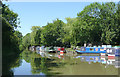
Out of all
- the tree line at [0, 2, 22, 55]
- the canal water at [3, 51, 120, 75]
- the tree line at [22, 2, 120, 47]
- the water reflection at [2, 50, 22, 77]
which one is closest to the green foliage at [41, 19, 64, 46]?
the tree line at [22, 2, 120, 47]

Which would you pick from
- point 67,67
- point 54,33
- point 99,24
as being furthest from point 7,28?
point 54,33

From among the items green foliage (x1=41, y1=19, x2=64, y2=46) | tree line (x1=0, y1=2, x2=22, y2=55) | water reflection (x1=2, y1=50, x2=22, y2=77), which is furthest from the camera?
green foliage (x1=41, y1=19, x2=64, y2=46)

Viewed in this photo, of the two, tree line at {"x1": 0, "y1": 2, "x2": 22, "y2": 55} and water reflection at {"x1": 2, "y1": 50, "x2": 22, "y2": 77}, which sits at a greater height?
tree line at {"x1": 0, "y1": 2, "x2": 22, "y2": 55}

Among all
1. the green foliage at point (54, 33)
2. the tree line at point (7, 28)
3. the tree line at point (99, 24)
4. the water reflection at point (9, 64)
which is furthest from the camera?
the green foliage at point (54, 33)

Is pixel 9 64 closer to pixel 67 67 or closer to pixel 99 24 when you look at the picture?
pixel 67 67


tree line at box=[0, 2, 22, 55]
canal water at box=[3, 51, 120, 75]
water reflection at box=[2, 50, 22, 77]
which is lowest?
canal water at box=[3, 51, 120, 75]

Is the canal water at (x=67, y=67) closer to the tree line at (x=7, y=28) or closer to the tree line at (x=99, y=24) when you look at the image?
the tree line at (x=7, y=28)

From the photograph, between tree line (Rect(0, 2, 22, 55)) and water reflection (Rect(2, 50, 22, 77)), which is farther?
tree line (Rect(0, 2, 22, 55))

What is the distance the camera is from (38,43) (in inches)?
3406

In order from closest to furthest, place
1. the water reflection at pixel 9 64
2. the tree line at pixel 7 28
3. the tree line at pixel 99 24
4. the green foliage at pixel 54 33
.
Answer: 1. the water reflection at pixel 9 64
2. the tree line at pixel 7 28
3. the tree line at pixel 99 24
4. the green foliage at pixel 54 33

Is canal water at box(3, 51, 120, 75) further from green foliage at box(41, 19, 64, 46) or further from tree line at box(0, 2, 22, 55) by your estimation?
green foliage at box(41, 19, 64, 46)

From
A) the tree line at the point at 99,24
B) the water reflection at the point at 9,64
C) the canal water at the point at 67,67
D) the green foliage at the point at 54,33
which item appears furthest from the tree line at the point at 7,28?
the green foliage at the point at 54,33

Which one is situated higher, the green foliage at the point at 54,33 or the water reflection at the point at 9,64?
the green foliage at the point at 54,33

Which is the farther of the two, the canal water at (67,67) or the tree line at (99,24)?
the tree line at (99,24)
